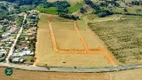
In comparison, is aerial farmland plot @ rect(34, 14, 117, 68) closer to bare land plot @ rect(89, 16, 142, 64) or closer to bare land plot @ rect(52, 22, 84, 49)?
bare land plot @ rect(52, 22, 84, 49)

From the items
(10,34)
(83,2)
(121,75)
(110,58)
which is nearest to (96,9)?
(83,2)

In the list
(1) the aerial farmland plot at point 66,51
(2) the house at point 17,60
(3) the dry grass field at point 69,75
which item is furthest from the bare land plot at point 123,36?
(2) the house at point 17,60

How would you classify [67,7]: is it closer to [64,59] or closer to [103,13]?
[103,13]

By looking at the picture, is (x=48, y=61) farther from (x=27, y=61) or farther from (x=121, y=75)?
(x=121, y=75)

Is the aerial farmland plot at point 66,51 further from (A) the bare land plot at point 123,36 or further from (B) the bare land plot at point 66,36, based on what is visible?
(A) the bare land plot at point 123,36

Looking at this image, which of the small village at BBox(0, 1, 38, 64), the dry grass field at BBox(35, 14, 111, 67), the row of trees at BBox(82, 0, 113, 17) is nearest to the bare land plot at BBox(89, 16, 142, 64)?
the dry grass field at BBox(35, 14, 111, 67)

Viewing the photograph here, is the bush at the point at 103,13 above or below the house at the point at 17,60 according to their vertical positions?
below
